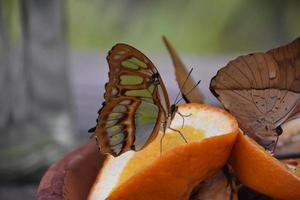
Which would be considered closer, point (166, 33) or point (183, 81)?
point (183, 81)

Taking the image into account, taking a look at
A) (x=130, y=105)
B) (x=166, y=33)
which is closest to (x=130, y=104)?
(x=130, y=105)

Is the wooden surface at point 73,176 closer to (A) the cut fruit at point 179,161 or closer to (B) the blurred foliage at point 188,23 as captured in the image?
(A) the cut fruit at point 179,161

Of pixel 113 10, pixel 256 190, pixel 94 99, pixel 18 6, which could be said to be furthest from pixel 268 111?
pixel 113 10

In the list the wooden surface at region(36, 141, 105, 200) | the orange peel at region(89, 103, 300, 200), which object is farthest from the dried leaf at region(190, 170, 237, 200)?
the wooden surface at region(36, 141, 105, 200)

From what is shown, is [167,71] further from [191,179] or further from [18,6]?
[191,179]

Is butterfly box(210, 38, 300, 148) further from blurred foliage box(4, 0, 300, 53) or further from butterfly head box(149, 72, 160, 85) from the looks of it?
blurred foliage box(4, 0, 300, 53)

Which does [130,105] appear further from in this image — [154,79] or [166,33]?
[166,33]

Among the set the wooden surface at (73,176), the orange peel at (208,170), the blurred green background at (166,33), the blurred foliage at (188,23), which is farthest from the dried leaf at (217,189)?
the blurred foliage at (188,23)

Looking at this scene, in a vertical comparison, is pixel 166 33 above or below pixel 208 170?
below
